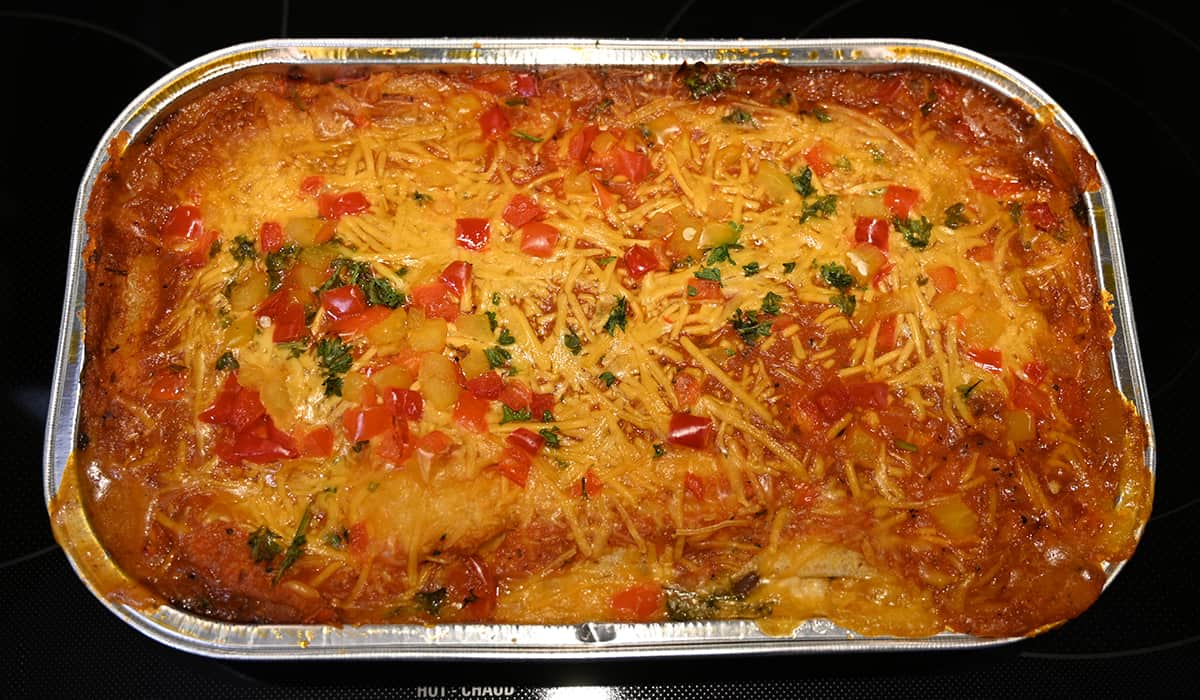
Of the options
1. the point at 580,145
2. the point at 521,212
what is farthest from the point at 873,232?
the point at 521,212

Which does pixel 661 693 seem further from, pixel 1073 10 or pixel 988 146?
pixel 1073 10

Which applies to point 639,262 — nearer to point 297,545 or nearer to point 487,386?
point 487,386

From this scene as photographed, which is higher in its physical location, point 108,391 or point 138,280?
point 138,280

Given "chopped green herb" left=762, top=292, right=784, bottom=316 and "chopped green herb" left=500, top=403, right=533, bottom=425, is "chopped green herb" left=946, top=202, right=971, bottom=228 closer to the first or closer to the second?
"chopped green herb" left=762, top=292, right=784, bottom=316

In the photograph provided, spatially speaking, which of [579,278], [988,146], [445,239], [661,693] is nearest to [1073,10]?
[988,146]

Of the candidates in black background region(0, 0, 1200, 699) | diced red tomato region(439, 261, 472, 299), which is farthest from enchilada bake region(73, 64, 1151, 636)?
black background region(0, 0, 1200, 699)

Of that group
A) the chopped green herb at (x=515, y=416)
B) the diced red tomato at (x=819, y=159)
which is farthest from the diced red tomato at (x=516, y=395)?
the diced red tomato at (x=819, y=159)

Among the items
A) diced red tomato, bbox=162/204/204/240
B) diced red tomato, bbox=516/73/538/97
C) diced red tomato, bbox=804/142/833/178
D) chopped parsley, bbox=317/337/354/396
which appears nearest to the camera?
chopped parsley, bbox=317/337/354/396
